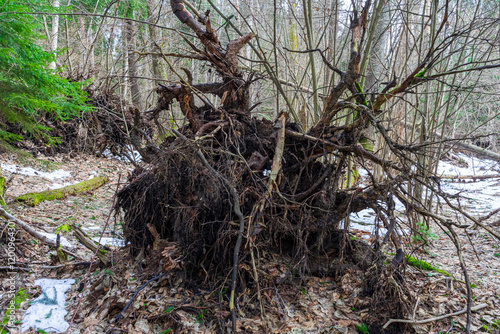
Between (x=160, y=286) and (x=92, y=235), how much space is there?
180 centimetres

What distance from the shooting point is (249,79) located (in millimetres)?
3445

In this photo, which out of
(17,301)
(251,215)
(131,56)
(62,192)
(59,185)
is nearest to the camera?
(17,301)

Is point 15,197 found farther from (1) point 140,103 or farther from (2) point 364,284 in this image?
(1) point 140,103

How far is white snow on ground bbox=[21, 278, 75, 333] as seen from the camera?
8.41ft

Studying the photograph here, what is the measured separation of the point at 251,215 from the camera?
2.82 meters

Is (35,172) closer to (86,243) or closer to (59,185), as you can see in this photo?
(59,185)

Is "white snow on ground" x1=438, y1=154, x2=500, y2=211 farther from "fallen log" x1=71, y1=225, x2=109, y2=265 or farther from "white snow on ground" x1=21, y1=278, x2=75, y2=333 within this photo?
"white snow on ground" x1=21, y1=278, x2=75, y2=333

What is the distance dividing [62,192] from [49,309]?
3504 mm

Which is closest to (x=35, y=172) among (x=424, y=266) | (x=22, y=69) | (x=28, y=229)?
(x=22, y=69)

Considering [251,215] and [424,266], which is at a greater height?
[251,215]

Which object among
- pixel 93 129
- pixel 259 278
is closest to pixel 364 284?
pixel 259 278

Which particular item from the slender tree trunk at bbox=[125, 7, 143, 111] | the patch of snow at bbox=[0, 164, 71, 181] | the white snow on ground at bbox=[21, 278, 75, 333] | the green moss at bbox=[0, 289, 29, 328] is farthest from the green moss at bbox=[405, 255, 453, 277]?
the patch of snow at bbox=[0, 164, 71, 181]

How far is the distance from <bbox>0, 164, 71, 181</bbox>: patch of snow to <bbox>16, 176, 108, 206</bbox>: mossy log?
70 centimetres

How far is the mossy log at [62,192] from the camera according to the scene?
4863 mm
